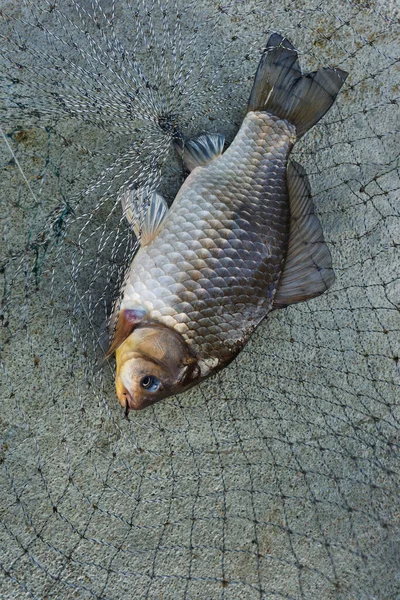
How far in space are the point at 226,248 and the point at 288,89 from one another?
65 cm

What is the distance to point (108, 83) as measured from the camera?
1.81 metres

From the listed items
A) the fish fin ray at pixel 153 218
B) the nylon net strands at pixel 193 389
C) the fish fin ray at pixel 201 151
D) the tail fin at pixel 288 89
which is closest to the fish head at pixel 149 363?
the nylon net strands at pixel 193 389

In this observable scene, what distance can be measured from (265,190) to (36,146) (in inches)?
31.9

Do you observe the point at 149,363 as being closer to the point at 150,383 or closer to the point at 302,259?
the point at 150,383

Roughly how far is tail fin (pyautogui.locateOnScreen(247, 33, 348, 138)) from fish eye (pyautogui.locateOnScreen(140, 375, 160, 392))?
98 cm

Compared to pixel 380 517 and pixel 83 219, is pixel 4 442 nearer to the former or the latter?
pixel 83 219

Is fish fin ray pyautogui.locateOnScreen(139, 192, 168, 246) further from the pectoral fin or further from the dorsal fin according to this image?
the dorsal fin

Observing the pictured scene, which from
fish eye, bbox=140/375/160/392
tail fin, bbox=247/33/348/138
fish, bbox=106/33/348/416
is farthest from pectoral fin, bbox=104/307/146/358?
tail fin, bbox=247/33/348/138

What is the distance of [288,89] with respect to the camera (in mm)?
1757

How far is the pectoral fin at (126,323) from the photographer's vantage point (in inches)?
59.3

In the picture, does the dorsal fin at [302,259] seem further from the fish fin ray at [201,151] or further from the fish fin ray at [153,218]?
the fish fin ray at [153,218]

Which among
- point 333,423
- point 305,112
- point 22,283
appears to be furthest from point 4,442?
point 305,112

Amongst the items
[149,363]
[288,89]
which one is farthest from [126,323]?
[288,89]

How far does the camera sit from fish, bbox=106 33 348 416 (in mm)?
1502
